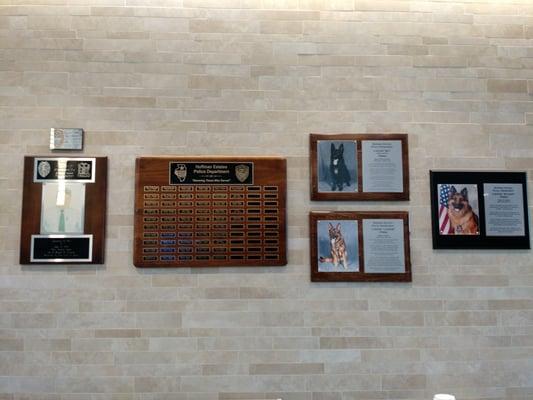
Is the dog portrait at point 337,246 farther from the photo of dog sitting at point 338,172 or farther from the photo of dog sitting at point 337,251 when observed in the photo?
the photo of dog sitting at point 338,172

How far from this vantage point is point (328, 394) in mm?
3139

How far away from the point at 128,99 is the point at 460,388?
297cm

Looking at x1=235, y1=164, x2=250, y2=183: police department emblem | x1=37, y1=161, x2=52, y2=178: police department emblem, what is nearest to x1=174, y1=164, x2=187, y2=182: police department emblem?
x1=235, y1=164, x2=250, y2=183: police department emblem

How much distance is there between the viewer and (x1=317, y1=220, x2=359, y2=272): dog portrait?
320cm

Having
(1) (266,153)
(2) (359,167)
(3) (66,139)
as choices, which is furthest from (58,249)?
(2) (359,167)

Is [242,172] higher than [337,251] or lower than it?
higher

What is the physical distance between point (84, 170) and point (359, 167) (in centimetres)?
186

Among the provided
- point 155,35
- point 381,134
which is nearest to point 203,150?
point 155,35

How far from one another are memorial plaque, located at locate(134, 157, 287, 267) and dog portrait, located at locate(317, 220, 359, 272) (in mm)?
254

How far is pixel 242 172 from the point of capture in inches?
127

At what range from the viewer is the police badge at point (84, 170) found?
10.5 feet

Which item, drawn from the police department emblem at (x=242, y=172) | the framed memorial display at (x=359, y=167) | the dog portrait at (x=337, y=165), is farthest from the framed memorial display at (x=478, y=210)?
the police department emblem at (x=242, y=172)

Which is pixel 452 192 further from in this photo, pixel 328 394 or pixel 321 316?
pixel 328 394

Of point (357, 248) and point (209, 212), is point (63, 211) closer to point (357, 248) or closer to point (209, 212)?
point (209, 212)
